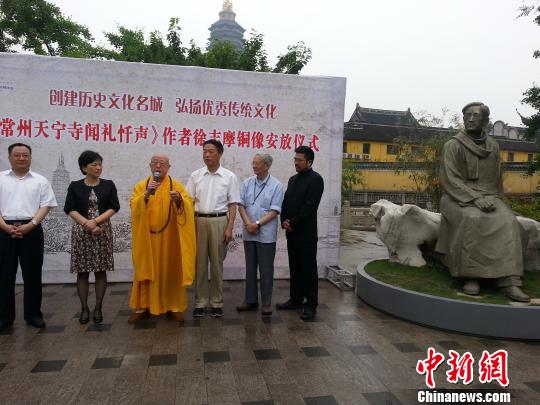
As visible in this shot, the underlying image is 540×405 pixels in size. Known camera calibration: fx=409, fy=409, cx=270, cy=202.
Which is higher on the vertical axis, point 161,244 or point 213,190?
point 213,190

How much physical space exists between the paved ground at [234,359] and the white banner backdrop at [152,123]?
1213mm

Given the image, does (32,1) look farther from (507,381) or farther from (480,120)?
(507,381)

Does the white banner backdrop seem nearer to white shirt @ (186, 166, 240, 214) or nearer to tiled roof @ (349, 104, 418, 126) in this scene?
white shirt @ (186, 166, 240, 214)

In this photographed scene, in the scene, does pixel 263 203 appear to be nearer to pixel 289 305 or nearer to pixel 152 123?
pixel 289 305

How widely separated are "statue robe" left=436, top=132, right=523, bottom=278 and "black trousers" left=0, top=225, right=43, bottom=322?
137 inches

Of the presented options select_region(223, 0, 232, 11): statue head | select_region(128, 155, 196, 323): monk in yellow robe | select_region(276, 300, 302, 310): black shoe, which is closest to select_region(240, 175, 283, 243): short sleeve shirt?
select_region(128, 155, 196, 323): monk in yellow robe

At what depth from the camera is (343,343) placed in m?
3.04

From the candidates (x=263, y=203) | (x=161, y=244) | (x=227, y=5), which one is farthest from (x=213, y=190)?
(x=227, y=5)

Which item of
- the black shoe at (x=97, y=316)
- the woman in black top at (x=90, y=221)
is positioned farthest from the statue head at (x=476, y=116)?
the black shoe at (x=97, y=316)

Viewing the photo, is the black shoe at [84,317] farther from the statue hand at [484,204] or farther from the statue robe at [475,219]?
the statue hand at [484,204]

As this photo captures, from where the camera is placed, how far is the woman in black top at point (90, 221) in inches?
127

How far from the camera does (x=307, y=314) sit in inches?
140

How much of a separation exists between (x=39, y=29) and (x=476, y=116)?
1135 centimetres

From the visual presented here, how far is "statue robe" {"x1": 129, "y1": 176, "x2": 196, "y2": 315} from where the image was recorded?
3332 millimetres
